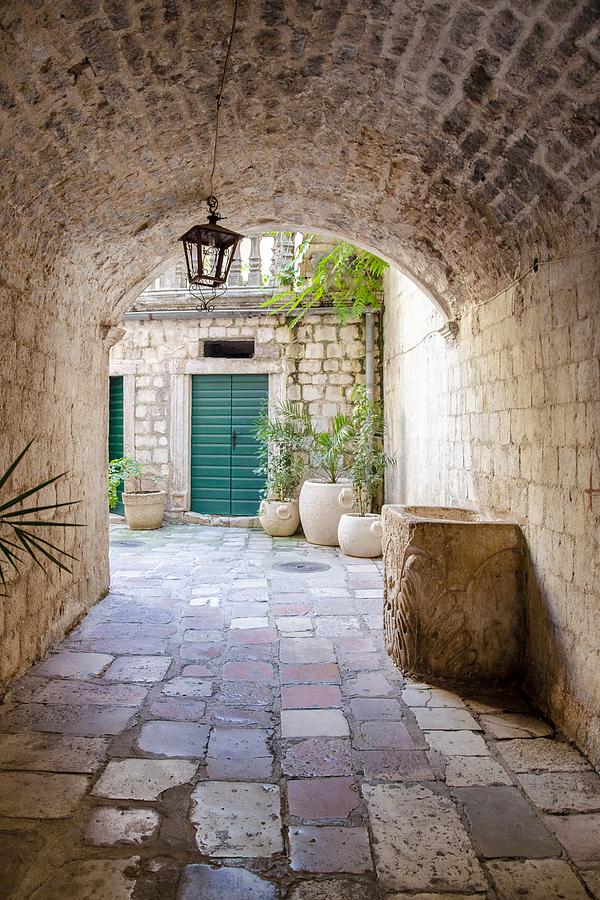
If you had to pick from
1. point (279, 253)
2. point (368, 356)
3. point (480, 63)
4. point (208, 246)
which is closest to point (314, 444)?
point (368, 356)

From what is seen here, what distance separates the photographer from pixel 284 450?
862 centimetres

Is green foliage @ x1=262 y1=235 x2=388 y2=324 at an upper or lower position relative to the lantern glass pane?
upper

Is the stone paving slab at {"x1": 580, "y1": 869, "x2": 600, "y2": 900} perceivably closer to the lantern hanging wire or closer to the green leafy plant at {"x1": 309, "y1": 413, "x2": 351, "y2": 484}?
the lantern hanging wire

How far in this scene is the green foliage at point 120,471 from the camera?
8.57m

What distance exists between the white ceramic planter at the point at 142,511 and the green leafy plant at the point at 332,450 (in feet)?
7.76

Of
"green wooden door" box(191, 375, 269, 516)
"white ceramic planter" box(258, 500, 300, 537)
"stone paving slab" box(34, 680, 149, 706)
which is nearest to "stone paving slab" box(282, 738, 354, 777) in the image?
"stone paving slab" box(34, 680, 149, 706)

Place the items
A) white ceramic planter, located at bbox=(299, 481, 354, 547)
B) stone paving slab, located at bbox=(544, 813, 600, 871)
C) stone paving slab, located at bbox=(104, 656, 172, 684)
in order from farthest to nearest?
white ceramic planter, located at bbox=(299, 481, 354, 547) < stone paving slab, located at bbox=(104, 656, 172, 684) < stone paving slab, located at bbox=(544, 813, 600, 871)

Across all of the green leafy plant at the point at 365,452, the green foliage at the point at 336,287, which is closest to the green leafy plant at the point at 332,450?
the green leafy plant at the point at 365,452

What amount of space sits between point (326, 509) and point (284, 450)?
4.49 feet

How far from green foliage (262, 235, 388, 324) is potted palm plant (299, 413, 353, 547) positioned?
1.68 metres

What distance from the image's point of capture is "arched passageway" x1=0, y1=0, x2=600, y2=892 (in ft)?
7.39

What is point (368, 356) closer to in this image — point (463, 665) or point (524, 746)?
point (463, 665)

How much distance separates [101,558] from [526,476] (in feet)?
11.1

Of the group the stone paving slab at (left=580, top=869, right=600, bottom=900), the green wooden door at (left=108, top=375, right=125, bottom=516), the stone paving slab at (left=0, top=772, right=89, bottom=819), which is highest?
the green wooden door at (left=108, top=375, right=125, bottom=516)
